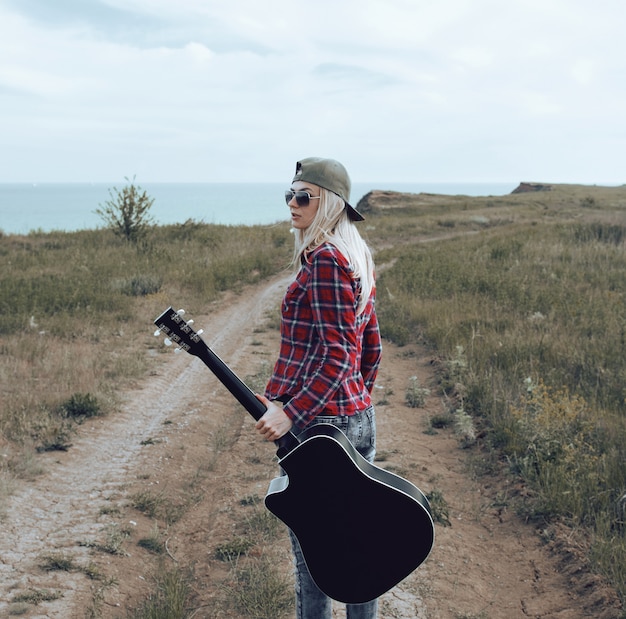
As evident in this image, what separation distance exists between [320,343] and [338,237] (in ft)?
1.42

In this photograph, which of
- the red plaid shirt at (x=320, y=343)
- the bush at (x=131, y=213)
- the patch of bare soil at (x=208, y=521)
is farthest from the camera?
the bush at (x=131, y=213)

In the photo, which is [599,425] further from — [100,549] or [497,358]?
[100,549]

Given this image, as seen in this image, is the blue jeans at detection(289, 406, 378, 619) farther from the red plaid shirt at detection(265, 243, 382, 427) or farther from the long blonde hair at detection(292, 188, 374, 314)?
the long blonde hair at detection(292, 188, 374, 314)

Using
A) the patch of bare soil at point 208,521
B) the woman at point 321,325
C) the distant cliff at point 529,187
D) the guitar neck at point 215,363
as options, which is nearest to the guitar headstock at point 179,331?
the guitar neck at point 215,363

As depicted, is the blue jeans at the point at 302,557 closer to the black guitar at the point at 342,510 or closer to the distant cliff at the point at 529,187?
the black guitar at the point at 342,510

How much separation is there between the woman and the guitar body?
133 millimetres

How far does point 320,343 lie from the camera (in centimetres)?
260

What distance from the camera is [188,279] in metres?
14.0

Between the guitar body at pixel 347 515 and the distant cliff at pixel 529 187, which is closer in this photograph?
the guitar body at pixel 347 515

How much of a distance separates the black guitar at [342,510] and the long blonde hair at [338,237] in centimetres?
58

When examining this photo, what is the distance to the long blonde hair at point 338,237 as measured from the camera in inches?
102

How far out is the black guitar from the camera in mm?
2512

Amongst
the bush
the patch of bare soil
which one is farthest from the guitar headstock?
the bush

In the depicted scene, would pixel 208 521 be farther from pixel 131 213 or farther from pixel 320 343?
pixel 131 213
